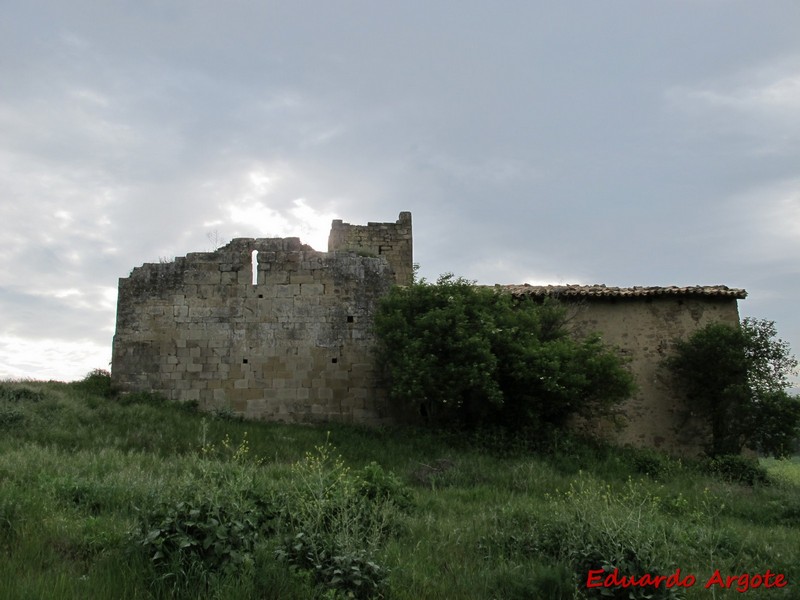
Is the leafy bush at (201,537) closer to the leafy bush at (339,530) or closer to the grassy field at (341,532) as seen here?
the grassy field at (341,532)

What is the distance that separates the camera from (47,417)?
12.4 metres

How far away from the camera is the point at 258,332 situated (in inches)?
607

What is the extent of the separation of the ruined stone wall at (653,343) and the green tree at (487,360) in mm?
1796

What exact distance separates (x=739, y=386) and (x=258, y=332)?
11.7m

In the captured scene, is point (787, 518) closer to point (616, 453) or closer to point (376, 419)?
point (616, 453)

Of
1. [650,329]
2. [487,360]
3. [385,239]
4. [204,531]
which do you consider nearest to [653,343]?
[650,329]

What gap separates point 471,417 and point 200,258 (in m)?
7.98

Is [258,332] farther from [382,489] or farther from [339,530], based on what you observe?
[339,530]

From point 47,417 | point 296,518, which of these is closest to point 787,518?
point 296,518

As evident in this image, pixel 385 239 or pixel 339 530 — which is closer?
pixel 339 530

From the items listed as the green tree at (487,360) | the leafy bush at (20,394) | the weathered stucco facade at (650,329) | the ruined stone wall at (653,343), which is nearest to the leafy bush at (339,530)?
the green tree at (487,360)

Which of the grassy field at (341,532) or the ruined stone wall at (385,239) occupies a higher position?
the ruined stone wall at (385,239)

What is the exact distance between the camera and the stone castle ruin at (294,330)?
15.2 meters

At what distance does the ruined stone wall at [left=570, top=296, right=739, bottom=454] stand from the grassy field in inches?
182
